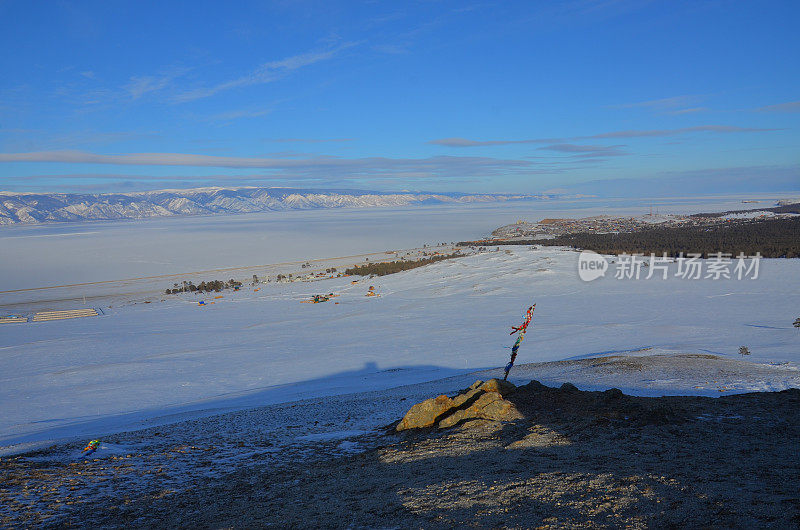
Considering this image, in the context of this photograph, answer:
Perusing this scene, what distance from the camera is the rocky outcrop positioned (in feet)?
26.6

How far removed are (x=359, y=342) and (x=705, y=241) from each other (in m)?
48.6

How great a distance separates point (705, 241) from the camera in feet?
181

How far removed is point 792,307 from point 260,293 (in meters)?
28.6

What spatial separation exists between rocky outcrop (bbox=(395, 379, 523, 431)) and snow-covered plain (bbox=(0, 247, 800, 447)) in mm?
3571

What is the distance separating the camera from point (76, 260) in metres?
62.4

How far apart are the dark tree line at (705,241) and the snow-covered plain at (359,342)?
38.6 feet

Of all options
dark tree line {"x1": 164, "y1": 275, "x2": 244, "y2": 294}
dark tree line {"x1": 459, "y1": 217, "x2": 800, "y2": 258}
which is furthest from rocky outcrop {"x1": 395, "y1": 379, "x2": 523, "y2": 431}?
dark tree line {"x1": 459, "y1": 217, "x2": 800, "y2": 258}

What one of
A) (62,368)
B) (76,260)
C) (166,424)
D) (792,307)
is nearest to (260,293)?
(62,368)

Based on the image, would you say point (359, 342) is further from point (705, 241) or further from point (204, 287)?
point (705, 241)

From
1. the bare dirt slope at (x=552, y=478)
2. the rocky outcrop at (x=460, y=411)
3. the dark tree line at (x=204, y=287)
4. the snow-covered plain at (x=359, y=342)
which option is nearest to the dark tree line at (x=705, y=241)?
the snow-covered plain at (x=359, y=342)

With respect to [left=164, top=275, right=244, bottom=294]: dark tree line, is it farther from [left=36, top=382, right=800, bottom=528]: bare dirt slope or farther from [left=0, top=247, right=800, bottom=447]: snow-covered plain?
[left=36, top=382, right=800, bottom=528]: bare dirt slope

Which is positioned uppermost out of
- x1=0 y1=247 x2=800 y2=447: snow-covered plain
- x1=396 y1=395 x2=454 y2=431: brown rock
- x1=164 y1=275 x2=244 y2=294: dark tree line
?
x1=396 y1=395 x2=454 y2=431: brown rock

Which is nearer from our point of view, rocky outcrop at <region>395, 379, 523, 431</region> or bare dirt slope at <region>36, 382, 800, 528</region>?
bare dirt slope at <region>36, 382, 800, 528</region>

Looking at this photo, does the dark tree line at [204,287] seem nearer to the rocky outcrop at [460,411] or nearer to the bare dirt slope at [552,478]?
the rocky outcrop at [460,411]
